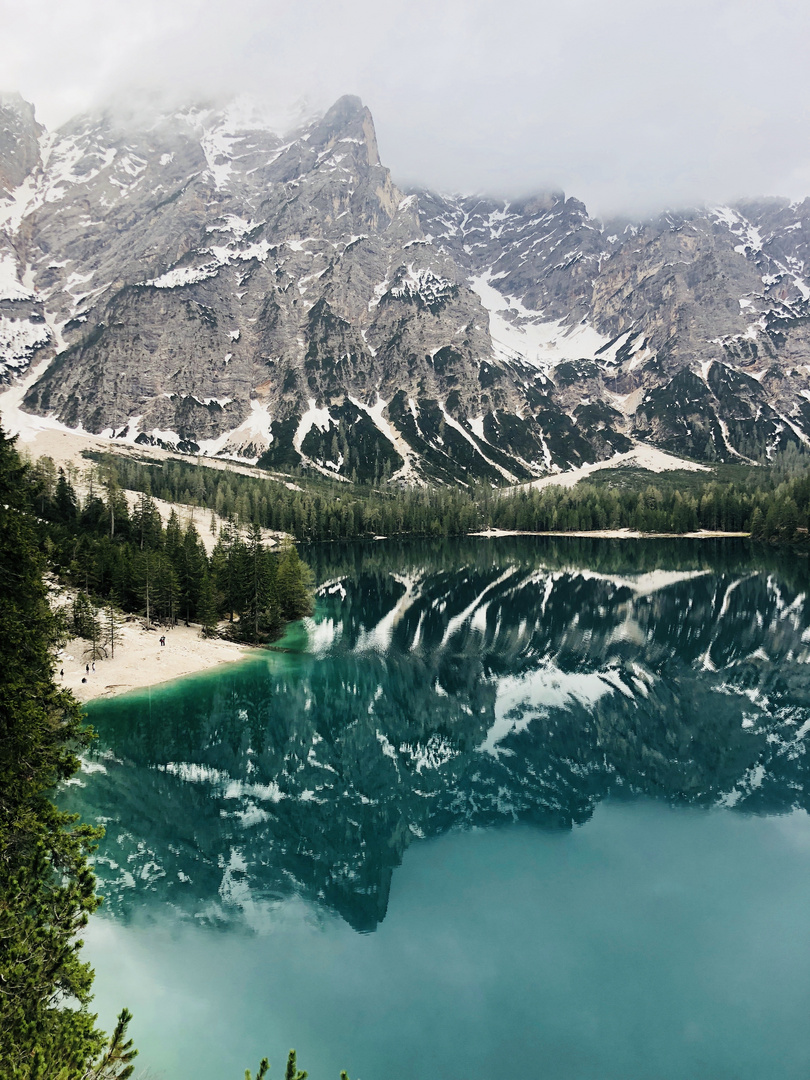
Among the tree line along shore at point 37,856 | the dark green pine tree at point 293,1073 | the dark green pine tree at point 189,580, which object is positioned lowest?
the dark green pine tree at point 189,580

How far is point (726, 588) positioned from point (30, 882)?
106m

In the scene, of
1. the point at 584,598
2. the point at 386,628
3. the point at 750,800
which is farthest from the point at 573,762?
the point at 584,598

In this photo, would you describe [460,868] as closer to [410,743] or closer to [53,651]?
[410,743]

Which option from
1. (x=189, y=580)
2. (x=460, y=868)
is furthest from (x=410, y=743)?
(x=189, y=580)

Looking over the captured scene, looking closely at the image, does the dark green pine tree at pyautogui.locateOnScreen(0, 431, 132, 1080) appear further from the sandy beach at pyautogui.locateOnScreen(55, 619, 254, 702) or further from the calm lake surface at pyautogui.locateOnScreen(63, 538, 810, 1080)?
the sandy beach at pyautogui.locateOnScreen(55, 619, 254, 702)

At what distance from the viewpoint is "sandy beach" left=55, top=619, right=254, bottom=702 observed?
4956 centimetres

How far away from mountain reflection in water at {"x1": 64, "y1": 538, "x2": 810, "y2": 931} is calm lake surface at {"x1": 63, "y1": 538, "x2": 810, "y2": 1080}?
0.61 feet

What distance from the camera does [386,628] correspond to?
244 ft

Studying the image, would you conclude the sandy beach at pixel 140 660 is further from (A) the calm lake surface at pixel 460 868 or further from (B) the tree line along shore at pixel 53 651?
(A) the calm lake surface at pixel 460 868

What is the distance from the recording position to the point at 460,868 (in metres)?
25.6

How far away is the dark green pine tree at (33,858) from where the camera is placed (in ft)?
31.6

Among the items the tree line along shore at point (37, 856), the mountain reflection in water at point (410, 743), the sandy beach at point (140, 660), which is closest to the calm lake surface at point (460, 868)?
the mountain reflection in water at point (410, 743)

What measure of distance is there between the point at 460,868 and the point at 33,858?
60.8 ft

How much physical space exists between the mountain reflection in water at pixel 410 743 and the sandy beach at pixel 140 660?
2.94 metres
